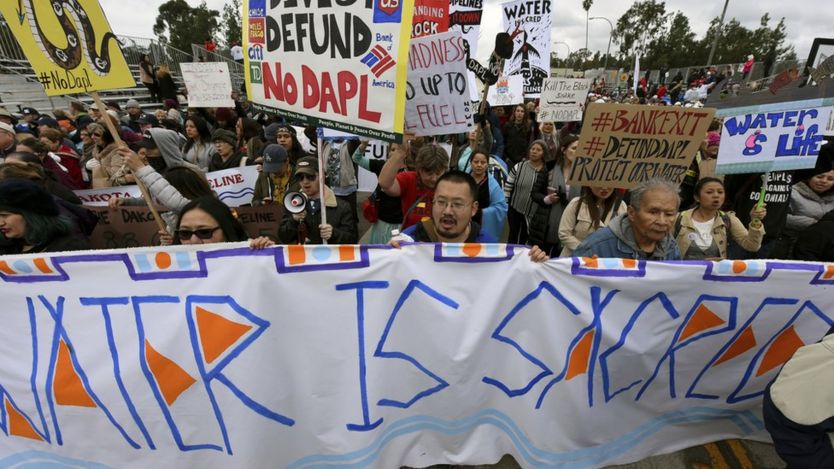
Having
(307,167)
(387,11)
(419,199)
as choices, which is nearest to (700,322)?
(419,199)

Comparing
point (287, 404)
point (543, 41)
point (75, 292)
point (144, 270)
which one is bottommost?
point (287, 404)

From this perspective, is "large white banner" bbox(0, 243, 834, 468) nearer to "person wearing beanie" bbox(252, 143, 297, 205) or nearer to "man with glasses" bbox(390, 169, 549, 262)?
"man with glasses" bbox(390, 169, 549, 262)

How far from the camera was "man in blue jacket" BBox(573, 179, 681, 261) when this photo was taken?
2.31m

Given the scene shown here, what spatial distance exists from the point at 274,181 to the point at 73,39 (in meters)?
1.98

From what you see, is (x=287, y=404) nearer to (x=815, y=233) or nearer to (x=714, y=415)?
(x=714, y=415)

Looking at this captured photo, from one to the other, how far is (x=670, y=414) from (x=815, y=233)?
1.87m

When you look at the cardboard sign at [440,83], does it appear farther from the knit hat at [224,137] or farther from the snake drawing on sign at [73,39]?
the knit hat at [224,137]

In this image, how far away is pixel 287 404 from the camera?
201 centimetres

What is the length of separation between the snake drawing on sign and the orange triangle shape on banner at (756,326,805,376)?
4.12 meters

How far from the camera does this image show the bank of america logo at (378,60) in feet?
7.12

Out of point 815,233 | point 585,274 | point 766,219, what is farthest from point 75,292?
point 766,219

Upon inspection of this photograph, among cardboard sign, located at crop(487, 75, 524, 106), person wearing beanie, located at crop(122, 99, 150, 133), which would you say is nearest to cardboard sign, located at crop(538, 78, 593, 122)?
cardboard sign, located at crop(487, 75, 524, 106)

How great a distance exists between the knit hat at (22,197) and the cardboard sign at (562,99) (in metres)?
5.92

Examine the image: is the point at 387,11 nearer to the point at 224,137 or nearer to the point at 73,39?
the point at 73,39
